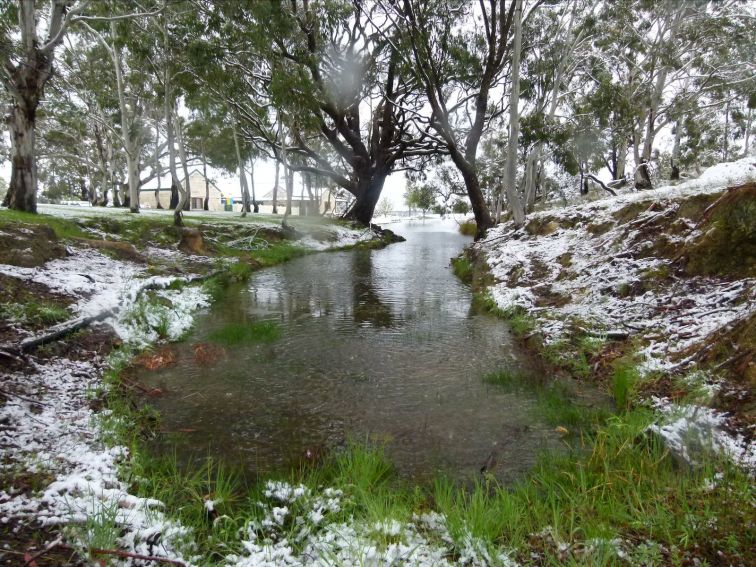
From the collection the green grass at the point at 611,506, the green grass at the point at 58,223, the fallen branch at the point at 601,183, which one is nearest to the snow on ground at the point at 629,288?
the green grass at the point at 611,506

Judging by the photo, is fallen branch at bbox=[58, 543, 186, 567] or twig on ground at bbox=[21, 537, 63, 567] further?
fallen branch at bbox=[58, 543, 186, 567]

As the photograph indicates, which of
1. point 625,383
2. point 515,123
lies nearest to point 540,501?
point 625,383

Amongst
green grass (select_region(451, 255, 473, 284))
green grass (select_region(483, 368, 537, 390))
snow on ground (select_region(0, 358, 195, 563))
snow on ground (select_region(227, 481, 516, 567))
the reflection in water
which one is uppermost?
green grass (select_region(451, 255, 473, 284))

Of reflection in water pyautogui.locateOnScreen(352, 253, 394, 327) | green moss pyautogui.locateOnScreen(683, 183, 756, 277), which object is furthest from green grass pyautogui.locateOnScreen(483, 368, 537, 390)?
reflection in water pyautogui.locateOnScreen(352, 253, 394, 327)

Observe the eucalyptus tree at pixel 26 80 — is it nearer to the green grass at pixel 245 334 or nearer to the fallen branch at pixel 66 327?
the fallen branch at pixel 66 327

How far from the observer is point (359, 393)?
522cm

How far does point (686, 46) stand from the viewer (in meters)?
19.9

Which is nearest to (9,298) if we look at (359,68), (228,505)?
(228,505)

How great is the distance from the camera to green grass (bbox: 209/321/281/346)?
7.12 meters

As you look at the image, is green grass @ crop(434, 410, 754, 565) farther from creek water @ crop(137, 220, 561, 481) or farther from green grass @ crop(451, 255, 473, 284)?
green grass @ crop(451, 255, 473, 284)

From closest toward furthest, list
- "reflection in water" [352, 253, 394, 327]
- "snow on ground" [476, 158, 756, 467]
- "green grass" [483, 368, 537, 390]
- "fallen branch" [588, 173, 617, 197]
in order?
"snow on ground" [476, 158, 756, 467]
"green grass" [483, 368, 537, 390]
"reflection in water" [352, 253, 394, 327]
"fallen branch" [588, 173, 617, 197]

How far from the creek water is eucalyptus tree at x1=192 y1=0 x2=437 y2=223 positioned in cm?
1174

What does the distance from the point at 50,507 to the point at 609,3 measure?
25.5 meters

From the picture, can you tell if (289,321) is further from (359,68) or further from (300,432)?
(359,68)
